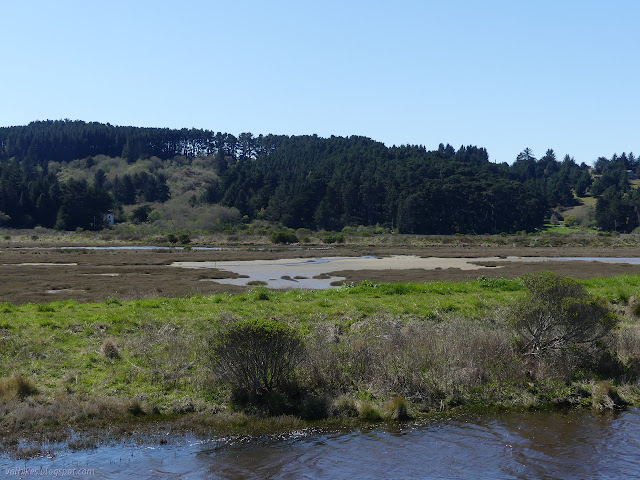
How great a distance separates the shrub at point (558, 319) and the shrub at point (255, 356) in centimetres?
699

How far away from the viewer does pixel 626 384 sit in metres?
15.5

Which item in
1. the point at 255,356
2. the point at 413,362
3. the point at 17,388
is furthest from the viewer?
the point at 413,362

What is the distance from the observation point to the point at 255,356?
547 inches

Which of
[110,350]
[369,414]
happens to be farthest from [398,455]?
[110,350]

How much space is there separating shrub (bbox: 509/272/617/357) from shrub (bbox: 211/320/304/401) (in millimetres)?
6995

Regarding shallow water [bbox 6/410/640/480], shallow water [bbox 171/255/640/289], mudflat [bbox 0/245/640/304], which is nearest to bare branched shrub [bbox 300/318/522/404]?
shallow water [bbox 6/410/640/480]

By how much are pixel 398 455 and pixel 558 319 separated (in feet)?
24.3

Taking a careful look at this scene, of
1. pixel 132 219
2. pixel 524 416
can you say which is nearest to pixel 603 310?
pixel 524 416

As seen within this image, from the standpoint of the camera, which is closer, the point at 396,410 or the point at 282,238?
the point at 396,410

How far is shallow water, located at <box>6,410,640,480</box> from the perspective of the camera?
10555 millimetres

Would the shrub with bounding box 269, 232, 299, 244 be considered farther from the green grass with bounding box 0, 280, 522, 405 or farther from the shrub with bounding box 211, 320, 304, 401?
the shrub with bounding box 211, 320, 304, 401

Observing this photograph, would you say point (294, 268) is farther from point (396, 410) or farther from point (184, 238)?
point (184, 238)

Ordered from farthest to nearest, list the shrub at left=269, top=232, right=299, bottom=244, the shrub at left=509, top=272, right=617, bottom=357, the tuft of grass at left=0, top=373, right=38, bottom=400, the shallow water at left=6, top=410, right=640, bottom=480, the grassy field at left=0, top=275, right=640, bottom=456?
1. the shrub at left=269, top=232, right=299, bottom=244
2. the shrub at left=509, top=272, right=617, bottom=357
3. the tuft of grass at left=0, top=373, right=38, bottom=400
4. the grassy field at left=0, top=275, right=640, bottom=456
5. the shallow water at left=6, top=410, right=640, bottom=480

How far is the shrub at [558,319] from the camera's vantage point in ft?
53.8
